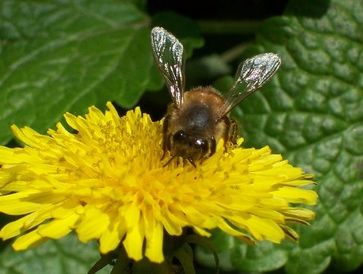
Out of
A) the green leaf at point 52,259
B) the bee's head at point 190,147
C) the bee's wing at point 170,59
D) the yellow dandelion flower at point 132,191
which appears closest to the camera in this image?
the yellow dandelion flower at point 132,191

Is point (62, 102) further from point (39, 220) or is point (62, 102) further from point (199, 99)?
point (39, 220)

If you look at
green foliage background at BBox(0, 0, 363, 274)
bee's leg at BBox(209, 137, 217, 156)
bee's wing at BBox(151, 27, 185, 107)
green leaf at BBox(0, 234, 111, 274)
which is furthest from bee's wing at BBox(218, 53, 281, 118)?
green leaf at BBox(0, 234, 111, 274)

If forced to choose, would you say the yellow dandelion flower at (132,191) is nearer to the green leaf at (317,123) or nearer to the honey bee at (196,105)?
the honey bee at (196,105)

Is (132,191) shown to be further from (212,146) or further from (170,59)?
(170,59)

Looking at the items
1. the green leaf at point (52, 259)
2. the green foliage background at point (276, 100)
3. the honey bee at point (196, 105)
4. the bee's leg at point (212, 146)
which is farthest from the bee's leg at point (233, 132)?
the green leaf at point (52, 259)

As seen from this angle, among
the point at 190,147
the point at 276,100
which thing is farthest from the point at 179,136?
the point at 276,100

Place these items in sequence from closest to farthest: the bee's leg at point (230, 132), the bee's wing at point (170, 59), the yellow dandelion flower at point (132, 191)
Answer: the yellow dandelion flower at point (132, 191)
the bee's leg at point (230, 132)
the bee's wing at point (170, 59)

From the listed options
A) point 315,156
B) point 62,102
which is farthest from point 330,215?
point 62,102
